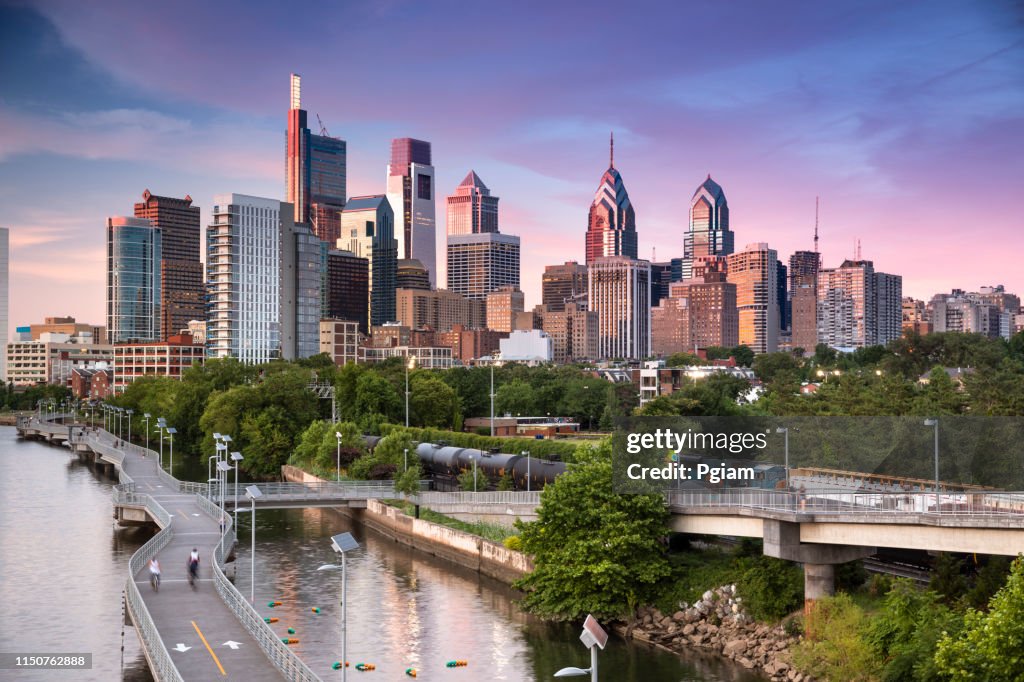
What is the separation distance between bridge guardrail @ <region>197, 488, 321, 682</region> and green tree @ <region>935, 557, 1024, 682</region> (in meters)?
19.5

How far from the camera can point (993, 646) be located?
32.5 meters

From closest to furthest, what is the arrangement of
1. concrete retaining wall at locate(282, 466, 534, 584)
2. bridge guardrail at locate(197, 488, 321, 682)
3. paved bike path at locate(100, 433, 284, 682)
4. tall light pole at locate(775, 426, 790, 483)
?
bridge guardrail at locate(197, 488, 321, 682)
paved bike path at locate(100, 433, 284, 682)
tall light pole at locate(775, 426, 790, 483)
concrete retaining wall at locate(282, 466, 534, 584)

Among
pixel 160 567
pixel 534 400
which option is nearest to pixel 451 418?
pixel 534 400

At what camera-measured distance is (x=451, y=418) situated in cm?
13362

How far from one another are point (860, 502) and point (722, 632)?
8.11 meters

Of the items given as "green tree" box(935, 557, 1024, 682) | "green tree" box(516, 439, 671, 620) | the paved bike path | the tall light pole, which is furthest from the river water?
"green tree" box(935, 557, 1024, 682)

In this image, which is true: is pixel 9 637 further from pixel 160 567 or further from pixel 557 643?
pixel 557 643

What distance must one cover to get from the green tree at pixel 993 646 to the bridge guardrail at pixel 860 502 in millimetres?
7886

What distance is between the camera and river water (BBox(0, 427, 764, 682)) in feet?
146

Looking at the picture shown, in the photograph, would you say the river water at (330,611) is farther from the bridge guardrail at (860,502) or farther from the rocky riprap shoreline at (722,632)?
the bridge guardrail at (860,502)

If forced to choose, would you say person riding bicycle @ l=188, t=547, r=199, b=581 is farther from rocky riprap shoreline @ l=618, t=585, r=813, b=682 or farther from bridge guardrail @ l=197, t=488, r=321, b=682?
rocky riprap shoreline @ l=618, t=585, r=813, b=682

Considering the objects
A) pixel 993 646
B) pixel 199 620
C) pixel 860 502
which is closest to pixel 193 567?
pixel 199 620

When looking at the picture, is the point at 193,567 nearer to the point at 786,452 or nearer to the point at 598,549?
the point at 598,549

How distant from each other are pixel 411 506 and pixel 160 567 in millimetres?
26508
